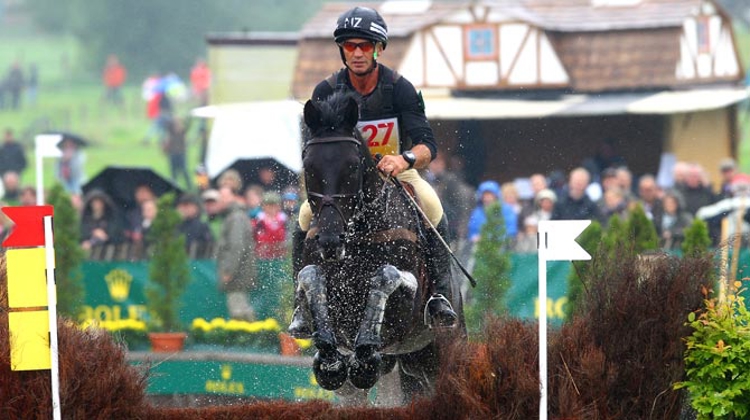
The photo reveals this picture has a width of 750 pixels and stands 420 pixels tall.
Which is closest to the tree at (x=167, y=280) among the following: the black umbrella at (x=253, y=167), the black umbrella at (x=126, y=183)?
the black umbrella at (x=253, y=167)

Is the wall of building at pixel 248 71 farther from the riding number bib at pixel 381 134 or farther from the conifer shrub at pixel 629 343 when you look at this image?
the conifer shrub at pixel 629 343

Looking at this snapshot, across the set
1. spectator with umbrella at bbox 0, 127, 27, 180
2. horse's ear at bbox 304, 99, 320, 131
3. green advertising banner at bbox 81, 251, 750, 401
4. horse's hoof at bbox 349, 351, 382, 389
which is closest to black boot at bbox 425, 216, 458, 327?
horse's hoof at bbox 349, 351, 382, 389

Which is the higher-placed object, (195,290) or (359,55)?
(359,55)

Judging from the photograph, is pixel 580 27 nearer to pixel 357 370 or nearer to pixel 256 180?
pixel 256 180

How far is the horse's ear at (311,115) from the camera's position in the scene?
7.42 m

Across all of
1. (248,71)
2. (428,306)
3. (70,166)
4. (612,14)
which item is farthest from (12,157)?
(428,306)

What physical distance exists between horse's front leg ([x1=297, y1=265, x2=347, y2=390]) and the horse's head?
292 mm

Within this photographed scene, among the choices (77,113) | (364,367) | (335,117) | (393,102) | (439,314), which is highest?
(77,113)

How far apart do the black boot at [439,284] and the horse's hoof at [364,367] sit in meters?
0.63

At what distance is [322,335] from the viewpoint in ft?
23.9

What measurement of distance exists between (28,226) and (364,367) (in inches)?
74.8

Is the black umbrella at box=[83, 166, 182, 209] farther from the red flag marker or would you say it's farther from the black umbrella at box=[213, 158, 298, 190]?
the red flag marker

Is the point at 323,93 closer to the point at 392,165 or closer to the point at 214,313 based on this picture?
the point at 392,165

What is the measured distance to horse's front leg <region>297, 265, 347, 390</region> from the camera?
7.32 meters
